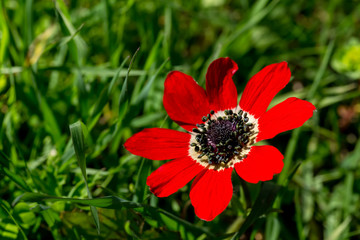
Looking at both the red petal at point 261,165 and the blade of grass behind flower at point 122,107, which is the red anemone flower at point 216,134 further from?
the blade of grass behind flower at point 122,107

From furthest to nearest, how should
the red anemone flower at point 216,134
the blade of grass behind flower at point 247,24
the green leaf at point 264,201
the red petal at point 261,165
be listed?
the blade of grass behind flower at point 247,24, the green leaf at point 264,201, the red anemone flower at point 216,134, the red petal at point 261,165

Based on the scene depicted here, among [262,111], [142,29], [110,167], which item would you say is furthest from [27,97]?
[262,111]

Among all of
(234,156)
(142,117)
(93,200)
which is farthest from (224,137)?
(142,117)

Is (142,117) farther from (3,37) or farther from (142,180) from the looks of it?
(3,37)

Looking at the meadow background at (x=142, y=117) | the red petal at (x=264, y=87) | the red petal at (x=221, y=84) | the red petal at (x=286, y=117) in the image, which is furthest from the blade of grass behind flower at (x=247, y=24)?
the red petal at (x=286, y=117)

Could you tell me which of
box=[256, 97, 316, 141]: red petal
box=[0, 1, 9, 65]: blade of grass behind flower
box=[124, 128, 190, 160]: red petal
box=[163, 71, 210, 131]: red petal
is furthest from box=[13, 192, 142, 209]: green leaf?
box=[0, 1, 9, 65]: blade of grass behind flower

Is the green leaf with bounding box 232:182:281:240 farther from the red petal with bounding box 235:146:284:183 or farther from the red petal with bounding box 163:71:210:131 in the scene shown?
the red petal with bounding box 163:71:210:131
